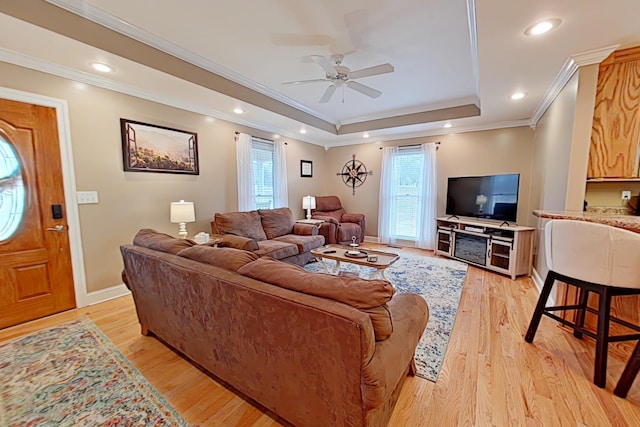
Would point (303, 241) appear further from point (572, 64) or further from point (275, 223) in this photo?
point (572, 64)

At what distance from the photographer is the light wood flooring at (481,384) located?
1.44 metres

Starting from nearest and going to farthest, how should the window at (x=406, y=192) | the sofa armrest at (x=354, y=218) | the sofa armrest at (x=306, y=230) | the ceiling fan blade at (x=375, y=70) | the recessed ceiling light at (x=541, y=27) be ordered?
1. the recessed ceiling light at (x=541, y=27)
2. the ceiling fan blade at (x=375, y=70)
3. the sofa armrest at (x=306, y=230)
4. the window at (x=406, y=192)
5. the sofa armrest at (x=354, y=218)

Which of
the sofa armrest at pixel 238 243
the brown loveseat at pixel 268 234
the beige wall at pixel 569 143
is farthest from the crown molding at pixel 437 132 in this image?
the sofa armrest at pixel 238 243

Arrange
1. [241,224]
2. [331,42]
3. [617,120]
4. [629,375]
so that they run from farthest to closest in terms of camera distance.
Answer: [241,224] < [331,42] < [617,120] < [629,375]

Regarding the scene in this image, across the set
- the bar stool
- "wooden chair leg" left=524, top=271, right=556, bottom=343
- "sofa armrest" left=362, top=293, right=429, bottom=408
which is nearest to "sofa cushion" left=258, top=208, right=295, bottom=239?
"sofa armrest" left=362, top=293, right=429, bottom=408

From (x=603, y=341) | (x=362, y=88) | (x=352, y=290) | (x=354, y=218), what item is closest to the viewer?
(x=352, y=290)

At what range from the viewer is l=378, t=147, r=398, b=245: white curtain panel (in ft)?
18.6

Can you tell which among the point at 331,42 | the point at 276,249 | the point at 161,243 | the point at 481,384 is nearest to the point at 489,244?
the point at 481,384

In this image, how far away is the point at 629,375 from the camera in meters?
1.53

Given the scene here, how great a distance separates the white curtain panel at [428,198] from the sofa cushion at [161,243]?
4573 millimetres

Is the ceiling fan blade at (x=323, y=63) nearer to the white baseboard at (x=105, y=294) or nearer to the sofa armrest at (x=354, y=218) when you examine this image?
the sofa armrest at (x=354, y=218)

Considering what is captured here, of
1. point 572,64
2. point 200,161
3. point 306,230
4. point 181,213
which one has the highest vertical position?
point 572,64

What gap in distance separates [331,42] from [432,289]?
9.90 feet

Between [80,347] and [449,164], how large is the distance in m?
5.79
